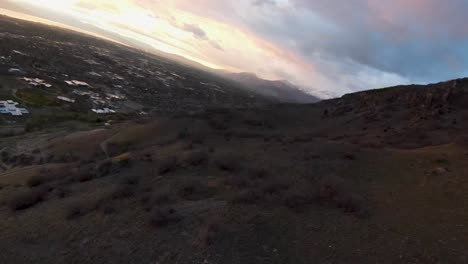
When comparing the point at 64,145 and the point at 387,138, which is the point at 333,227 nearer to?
the point at 387,138

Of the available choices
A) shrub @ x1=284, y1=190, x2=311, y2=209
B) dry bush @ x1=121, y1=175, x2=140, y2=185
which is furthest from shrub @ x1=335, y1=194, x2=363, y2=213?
dry bush @ x1=121, y1=175, x2=140, y2=185

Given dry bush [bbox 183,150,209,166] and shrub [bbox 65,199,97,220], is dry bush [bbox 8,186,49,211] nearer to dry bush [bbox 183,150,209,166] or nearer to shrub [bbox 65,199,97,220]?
shrub [bbox 65,199,97,220]

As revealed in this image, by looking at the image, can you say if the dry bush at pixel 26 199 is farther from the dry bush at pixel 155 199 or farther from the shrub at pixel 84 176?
the dry bush at pixel 155 199

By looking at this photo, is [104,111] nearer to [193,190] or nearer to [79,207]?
[79,207]

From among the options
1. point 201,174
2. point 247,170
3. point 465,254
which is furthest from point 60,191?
point 465,254

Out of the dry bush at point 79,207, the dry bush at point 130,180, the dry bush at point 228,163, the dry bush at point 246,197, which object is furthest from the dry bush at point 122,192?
the dry bush at point 228,163

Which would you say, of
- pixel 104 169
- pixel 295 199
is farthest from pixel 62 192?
pixel 295 199

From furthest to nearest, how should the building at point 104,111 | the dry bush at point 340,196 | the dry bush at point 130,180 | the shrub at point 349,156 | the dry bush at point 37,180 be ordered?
the building at point 104,111
the shrub at point 349,156
the dry bush at point 37,180
the dry bush at point 130,180
the dry bush at point 340,196
